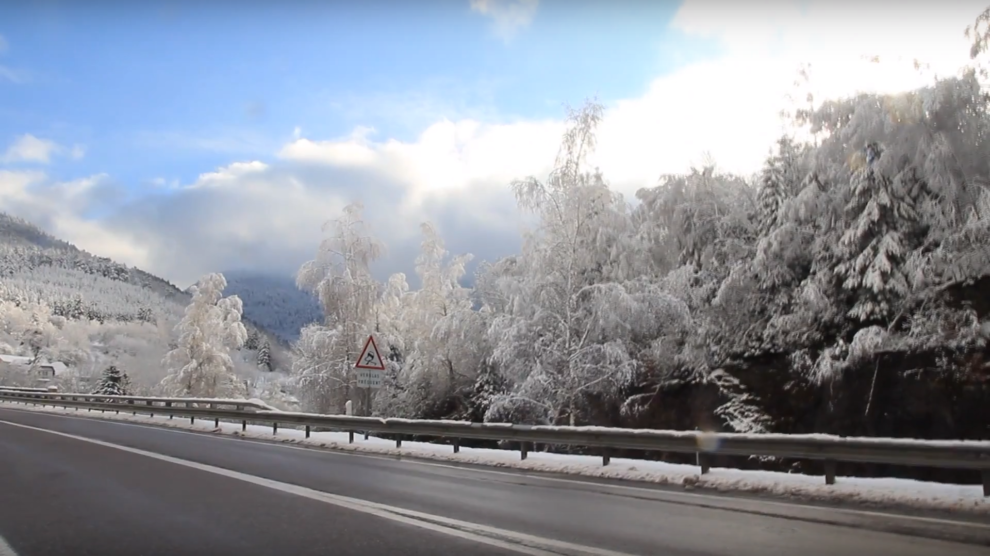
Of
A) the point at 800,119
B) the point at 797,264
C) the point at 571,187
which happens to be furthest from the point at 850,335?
the point at 571,187

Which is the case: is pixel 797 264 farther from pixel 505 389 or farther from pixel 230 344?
pixel 230 344

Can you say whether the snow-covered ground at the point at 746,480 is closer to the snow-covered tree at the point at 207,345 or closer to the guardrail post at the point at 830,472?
the guardrail post at the point at 830,472

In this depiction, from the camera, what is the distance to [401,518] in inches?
305

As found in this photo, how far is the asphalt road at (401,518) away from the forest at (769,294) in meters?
9.44

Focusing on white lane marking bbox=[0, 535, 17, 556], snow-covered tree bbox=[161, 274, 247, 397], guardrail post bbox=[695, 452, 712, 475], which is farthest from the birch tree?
snow-covered tree bbox=[161, 274, 247, 397]

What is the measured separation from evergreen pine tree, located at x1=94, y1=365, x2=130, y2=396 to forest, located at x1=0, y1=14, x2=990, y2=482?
53.9 m

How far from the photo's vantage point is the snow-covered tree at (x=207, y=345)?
54.8m

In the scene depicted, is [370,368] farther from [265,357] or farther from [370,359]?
[265,357]

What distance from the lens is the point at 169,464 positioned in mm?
13133

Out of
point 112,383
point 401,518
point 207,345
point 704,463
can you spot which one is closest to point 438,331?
point 704,463

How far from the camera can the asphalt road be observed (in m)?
6.40

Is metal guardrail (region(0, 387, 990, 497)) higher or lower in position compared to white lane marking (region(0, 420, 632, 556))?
higher

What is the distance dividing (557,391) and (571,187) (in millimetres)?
7620

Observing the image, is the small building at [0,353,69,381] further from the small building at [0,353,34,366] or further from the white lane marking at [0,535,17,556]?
the white lane marking at [0,535,17,556]
